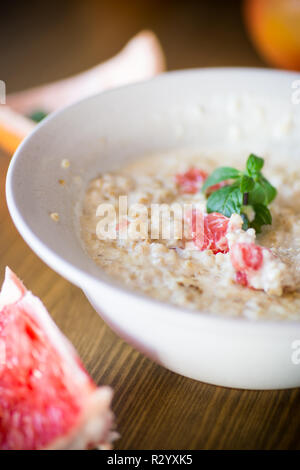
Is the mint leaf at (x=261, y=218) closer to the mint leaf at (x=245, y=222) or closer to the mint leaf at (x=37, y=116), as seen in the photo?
the mint leaf at (x=245, y=222)

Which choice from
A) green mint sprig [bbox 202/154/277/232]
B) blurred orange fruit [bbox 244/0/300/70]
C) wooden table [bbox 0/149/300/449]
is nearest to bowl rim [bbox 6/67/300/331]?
wooden table [bbox 0/149/300/449]

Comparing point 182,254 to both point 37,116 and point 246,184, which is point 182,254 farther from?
point 37,116

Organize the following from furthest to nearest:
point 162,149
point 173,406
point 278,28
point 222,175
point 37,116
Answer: point 278,28
point 37,116
point 162,149
point 222,175
point 173,406

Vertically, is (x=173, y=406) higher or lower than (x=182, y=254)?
lower

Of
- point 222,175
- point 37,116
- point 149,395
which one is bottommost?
point 149,395

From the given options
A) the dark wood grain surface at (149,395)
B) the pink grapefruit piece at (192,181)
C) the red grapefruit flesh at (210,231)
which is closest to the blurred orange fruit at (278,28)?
the dark wood grain surface at (149,395)

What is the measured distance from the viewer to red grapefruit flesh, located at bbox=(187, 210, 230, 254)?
1.01 meters

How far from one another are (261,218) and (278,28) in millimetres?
1115

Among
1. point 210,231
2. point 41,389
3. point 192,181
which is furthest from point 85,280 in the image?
point 192,181

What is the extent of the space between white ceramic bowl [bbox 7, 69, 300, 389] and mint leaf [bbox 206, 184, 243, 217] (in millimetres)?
267

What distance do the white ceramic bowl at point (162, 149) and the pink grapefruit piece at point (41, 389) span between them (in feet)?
0.31

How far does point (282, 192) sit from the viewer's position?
121 centimetres

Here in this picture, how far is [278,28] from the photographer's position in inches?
76.4

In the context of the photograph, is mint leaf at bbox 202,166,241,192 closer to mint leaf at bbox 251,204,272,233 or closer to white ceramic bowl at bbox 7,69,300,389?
mint leaf at bbox 251,204,272,233
